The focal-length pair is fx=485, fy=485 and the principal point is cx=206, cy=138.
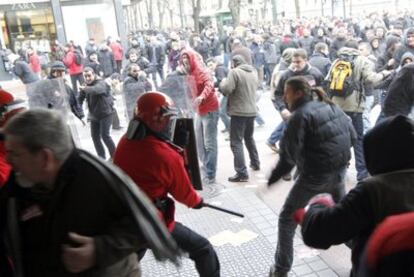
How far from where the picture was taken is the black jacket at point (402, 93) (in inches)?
216

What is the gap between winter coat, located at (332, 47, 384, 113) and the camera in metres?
6.48

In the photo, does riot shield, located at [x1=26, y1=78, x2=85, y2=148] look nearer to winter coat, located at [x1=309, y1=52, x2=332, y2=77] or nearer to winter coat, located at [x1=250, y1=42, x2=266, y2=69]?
winter coat, located at [x1=309, y1=52, x2=332, y2=77]

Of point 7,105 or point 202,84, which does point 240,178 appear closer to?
point 202,84

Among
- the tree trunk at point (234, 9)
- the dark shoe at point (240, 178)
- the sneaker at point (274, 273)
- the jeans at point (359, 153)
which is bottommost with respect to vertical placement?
the dark shoe at point (240, 178)

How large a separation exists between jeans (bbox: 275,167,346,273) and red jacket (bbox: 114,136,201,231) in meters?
1.08

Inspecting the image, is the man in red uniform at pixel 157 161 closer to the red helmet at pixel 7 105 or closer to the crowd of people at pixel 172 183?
the crowd of people at pixel 172 183

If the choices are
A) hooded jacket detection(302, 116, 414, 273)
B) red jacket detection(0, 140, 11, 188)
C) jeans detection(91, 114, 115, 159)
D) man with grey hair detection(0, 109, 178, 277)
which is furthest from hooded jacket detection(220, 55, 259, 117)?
man with grey hair detection(0, 109, 178, 277)

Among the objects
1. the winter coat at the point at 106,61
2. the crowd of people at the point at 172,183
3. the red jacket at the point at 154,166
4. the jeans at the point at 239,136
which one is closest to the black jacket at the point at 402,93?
the crowd of people at the point at 172,183

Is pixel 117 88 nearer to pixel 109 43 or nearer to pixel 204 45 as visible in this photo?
pixel 204 45

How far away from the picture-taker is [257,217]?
227 inches

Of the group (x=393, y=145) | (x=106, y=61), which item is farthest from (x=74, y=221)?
(x=106, y=61)

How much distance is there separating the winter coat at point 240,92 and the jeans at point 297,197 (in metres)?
2.92

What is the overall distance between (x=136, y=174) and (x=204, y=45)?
17008 millimetres

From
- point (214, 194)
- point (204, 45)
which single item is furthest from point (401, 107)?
point (204, 45)
